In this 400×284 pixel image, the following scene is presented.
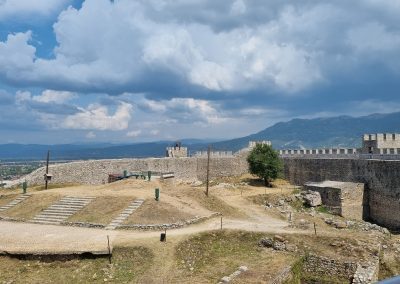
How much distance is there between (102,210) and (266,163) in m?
21.9

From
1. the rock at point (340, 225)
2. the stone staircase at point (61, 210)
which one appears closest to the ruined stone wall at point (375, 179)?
the rock at point (340, 225)

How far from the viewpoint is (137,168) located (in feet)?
167

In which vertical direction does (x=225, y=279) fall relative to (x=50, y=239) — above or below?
below

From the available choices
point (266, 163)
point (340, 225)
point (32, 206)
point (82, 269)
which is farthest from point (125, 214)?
point (266, 163)

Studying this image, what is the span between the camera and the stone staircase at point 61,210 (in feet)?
95.6

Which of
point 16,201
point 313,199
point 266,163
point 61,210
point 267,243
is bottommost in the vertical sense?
point 267,243

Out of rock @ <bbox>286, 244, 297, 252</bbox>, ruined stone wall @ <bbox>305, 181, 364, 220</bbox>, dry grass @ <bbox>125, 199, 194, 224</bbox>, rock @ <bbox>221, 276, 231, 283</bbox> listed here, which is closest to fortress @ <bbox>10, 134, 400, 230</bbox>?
ruined stone wall @ <bbox>305, 181, 364, 220</bbox>

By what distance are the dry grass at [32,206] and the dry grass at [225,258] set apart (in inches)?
491

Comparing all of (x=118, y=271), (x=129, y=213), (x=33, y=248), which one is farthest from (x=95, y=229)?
(x=118, y=271)

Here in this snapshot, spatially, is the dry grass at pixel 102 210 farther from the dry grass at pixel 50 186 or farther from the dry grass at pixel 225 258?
the dry grass at pixel 50 186

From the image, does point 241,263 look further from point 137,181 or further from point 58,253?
point 137,181

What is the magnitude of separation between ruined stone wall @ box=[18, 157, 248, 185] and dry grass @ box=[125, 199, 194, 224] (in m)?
16.9

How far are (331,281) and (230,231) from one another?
6.05 metres

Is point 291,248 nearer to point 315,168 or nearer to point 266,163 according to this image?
point 315,168
